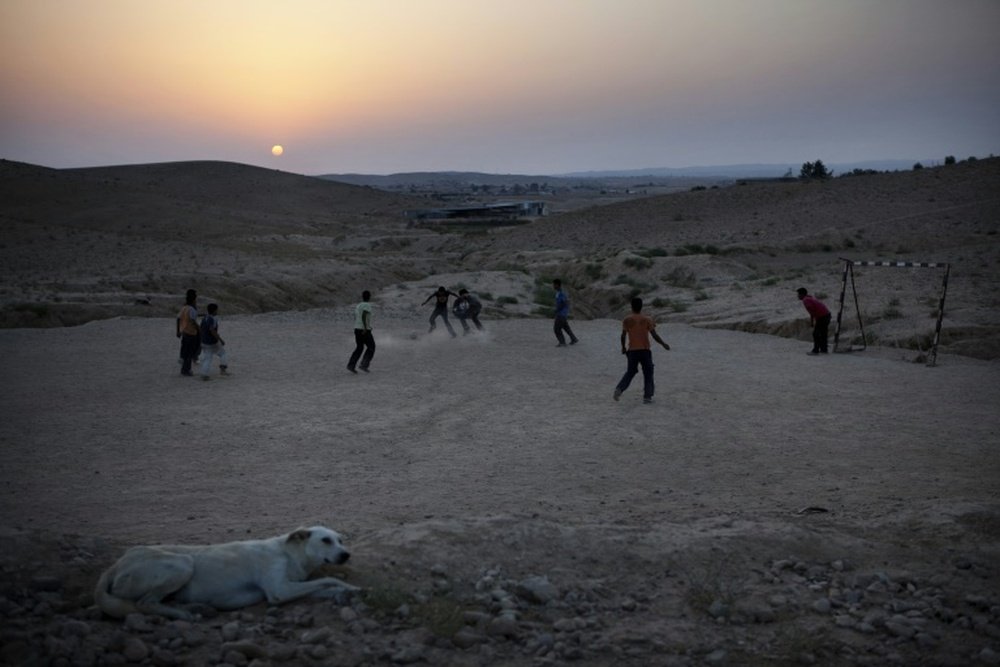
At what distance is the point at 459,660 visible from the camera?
6.04m

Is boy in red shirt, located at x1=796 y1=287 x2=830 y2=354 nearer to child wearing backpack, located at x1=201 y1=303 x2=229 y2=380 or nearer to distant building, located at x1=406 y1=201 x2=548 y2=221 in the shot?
child wearing backpack, located at x1=201 y1=303 x2=229 y2=380

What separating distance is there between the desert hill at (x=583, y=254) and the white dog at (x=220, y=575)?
1882 centimetres

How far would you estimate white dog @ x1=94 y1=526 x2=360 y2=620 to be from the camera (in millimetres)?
6289

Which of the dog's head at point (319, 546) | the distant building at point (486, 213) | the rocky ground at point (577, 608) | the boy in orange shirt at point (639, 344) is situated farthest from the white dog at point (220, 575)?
the distant building at point (486, 213)

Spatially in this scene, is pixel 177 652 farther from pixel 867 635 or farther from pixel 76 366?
pixel 76 366

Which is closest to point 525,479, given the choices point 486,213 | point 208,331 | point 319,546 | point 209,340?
point 319,546

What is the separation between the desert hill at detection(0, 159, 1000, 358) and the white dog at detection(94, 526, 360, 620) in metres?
18.8

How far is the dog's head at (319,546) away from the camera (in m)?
6.73

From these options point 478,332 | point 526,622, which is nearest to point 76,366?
point 478,332

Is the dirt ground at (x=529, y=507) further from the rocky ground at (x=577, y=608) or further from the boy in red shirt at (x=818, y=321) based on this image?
the boy in red shirt at (x=818, y=321)

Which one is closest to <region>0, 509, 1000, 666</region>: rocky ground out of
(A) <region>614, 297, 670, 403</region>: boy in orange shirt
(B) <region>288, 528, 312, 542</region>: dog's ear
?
(B) <region>288, 528, 312, 542</region>: dog's ear

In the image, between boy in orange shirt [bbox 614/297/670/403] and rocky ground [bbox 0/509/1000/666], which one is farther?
boy in orange shirt [bbox 614/297/670/403]

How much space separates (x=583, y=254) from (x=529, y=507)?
38.0m

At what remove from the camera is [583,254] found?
46438 mm
